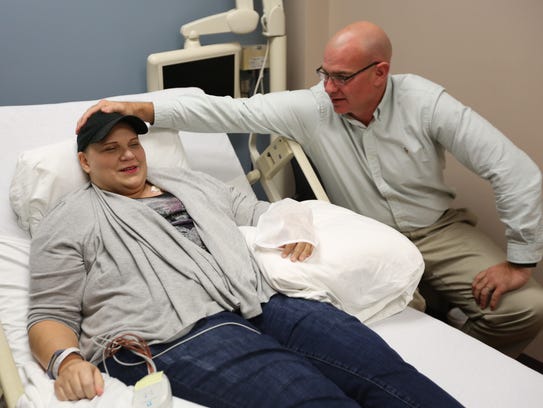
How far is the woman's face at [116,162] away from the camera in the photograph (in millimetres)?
1695

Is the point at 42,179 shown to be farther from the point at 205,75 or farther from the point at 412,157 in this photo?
the point at 412,157

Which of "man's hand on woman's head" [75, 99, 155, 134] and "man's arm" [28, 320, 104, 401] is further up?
"man's hand on woman's head" [75, 99, 155, 134]

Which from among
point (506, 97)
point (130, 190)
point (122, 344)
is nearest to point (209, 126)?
point (130, 190)

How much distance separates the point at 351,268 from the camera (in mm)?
1609

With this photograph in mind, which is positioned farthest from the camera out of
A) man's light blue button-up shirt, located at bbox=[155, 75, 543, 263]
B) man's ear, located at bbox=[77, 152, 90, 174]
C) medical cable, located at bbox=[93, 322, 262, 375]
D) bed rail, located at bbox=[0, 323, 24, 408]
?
man's light blue button-up shirt, located at bbox=[155, 75, 543, 263]

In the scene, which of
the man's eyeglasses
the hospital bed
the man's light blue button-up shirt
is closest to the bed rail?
the hospital bed

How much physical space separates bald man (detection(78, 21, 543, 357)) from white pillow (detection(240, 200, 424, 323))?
15.2 inches

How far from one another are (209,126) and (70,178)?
53 cm

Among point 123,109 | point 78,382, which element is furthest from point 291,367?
point 123,109

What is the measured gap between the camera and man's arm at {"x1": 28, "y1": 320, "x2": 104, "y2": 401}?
125cm

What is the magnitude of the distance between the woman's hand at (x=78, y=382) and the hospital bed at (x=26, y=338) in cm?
2

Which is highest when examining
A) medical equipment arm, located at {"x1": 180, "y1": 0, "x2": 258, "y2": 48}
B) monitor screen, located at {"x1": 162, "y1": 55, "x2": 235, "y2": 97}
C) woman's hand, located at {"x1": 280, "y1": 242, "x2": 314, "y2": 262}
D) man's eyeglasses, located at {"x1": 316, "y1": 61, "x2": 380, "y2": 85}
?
medical equipment arm, located at {"x1": 180, "y1": 0, "x2": 258, "y2": 48}

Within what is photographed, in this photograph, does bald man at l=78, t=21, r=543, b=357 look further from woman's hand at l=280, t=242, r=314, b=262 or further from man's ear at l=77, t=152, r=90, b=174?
woman's hand at l=280, t=242, r=314, b=262

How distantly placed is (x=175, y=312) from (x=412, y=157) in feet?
3.36
